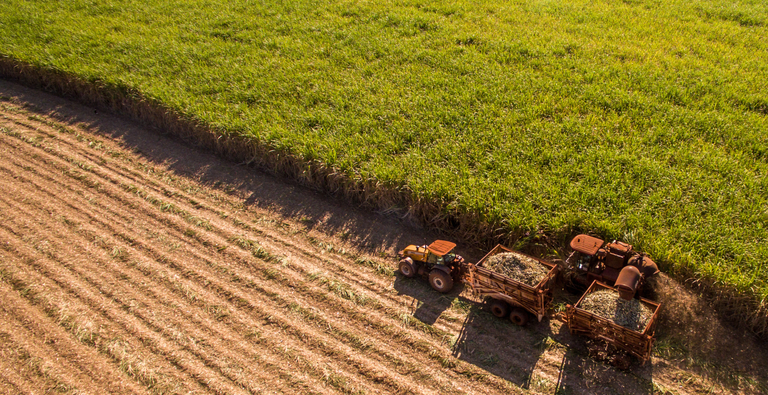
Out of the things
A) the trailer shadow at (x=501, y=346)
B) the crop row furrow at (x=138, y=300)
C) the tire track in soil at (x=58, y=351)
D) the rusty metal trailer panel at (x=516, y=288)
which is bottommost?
the tire track in soil at (x=58, y=351)

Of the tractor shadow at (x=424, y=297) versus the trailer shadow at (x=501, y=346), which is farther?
the tractor shadow at (x=424, y=297)

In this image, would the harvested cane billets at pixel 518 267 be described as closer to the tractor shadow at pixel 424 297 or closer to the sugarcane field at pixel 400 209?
the sugarcane field at pixel 400 209

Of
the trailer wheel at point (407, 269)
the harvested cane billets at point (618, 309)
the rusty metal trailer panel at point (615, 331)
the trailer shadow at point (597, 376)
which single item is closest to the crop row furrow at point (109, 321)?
the trailer wheel at point (407, 269)

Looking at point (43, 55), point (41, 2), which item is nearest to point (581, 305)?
point (43, 55)

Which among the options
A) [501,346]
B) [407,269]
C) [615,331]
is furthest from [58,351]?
[615,331]

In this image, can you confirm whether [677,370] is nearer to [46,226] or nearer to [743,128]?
[743,128]

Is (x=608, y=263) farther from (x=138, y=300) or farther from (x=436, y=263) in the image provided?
(x=138, y=300)
